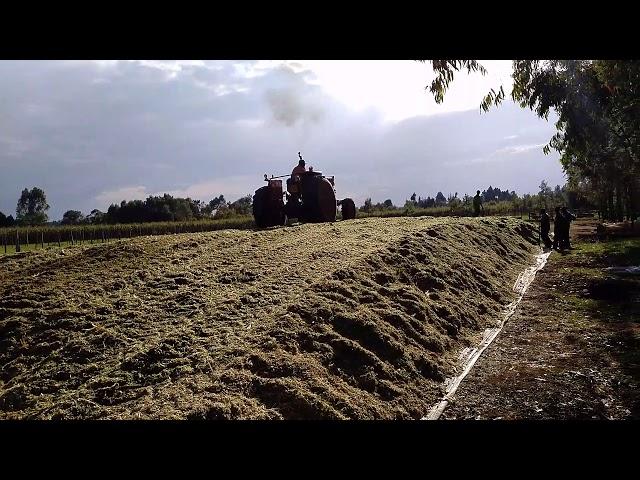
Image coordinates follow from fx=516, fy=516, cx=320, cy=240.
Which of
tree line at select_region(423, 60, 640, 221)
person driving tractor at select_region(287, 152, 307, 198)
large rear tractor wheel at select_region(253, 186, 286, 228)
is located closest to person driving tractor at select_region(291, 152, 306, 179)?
person driving tractor at select_region(287, 152, 307, 198)

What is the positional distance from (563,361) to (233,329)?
3589 mm

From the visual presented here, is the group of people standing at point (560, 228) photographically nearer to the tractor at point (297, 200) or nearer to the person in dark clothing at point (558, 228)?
the person in dark clothing at point (558, 228)

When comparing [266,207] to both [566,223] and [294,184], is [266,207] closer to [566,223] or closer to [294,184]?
[294,184]

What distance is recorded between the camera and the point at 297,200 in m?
15.4

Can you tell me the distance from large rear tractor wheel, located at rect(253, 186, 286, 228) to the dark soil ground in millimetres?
7401

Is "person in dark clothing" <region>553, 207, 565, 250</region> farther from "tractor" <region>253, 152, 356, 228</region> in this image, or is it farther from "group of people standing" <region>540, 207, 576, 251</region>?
"tractor" <region>253, 152, 356, 228</region>

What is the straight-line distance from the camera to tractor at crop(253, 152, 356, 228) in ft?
48.3

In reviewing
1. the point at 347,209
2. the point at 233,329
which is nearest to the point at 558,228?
the point at 347,209

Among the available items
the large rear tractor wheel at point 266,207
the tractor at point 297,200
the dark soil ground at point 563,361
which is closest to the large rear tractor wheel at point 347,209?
the tractor at point 297,200

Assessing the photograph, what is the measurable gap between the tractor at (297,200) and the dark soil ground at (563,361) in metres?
6.61

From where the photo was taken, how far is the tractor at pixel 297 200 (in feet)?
48.3
